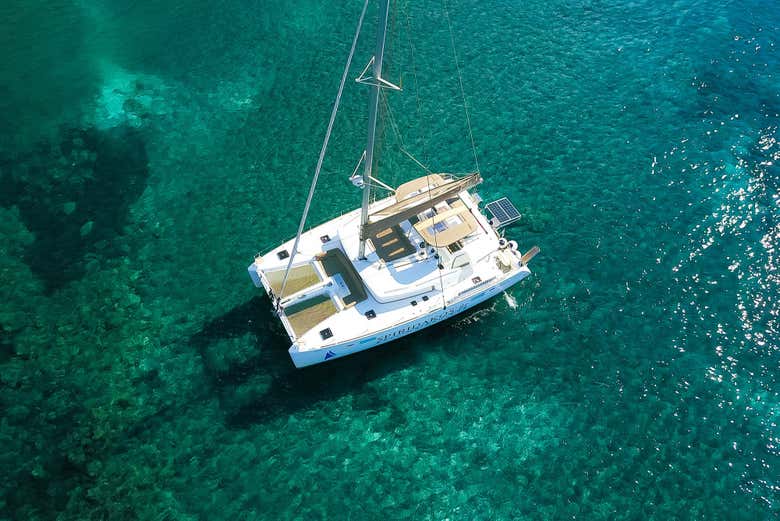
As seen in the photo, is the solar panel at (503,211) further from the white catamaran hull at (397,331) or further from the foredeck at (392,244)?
the foredeck at (392,244)

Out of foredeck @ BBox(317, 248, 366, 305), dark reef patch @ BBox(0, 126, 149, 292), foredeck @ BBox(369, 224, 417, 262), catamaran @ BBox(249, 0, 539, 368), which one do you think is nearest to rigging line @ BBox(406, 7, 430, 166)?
catamaran @ BBox(249, 0, 539, 368)

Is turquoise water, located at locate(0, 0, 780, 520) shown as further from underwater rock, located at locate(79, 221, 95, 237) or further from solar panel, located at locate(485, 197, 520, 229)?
solar panel, located at locate(485, 197, 520, 229)

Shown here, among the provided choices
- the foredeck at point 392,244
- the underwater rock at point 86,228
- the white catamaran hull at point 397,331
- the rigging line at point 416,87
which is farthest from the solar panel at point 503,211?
the underwater rock at point 86,228

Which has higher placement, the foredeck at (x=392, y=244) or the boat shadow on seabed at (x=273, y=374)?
the foredeck at (x=392, y=244)

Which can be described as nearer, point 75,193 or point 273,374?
point 273,374

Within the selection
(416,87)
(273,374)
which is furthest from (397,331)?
(416,87)

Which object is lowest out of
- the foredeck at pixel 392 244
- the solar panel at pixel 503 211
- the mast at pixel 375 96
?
the solar panel at pixel 503 211

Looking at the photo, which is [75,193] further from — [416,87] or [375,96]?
A: [416,87]
